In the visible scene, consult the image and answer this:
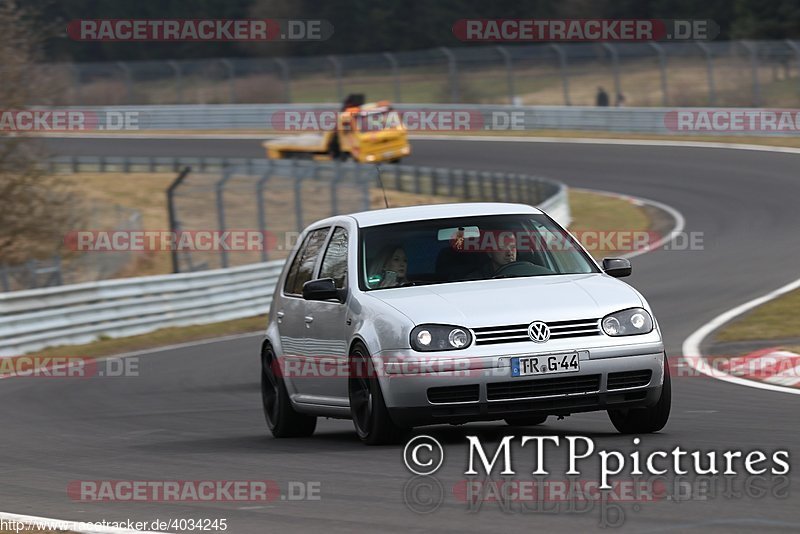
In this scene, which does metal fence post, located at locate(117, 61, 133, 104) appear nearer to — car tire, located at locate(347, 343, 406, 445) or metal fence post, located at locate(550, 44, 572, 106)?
→ metal fence post, located at locate(550, 44, 572, 106)

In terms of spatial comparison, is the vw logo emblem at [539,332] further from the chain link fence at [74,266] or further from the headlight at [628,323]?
the chain link fence at [74,266]

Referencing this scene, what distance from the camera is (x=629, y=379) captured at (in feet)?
27.5

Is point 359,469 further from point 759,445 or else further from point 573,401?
point 759,445

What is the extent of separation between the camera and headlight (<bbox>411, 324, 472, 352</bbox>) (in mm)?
8245

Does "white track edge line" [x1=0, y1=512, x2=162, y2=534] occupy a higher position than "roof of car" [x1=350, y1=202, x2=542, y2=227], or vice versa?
"roof of car" [x1=350, y1=202, x2=542, y2=227]

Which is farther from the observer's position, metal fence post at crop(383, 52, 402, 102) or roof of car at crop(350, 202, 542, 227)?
metal fence post at crop(383, 52, 402, 102)

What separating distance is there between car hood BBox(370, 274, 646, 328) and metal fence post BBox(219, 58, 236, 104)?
51.2 m

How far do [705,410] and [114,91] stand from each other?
5646 cm

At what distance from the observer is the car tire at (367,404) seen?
27.9 ft

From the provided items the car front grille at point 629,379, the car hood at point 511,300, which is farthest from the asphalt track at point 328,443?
the car hood at point 511,300

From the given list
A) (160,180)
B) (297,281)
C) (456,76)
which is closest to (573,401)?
(297,281)

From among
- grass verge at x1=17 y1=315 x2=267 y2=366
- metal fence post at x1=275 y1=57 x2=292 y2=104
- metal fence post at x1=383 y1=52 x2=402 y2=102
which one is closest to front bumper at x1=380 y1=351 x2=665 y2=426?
grass verge at x1=17 y1=315 x2=267 y2=366

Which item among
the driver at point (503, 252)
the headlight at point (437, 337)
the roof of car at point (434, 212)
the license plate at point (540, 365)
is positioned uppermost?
the roof of car at point (434, 212)

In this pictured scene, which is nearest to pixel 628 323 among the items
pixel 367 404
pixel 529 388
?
pixel 529 388
